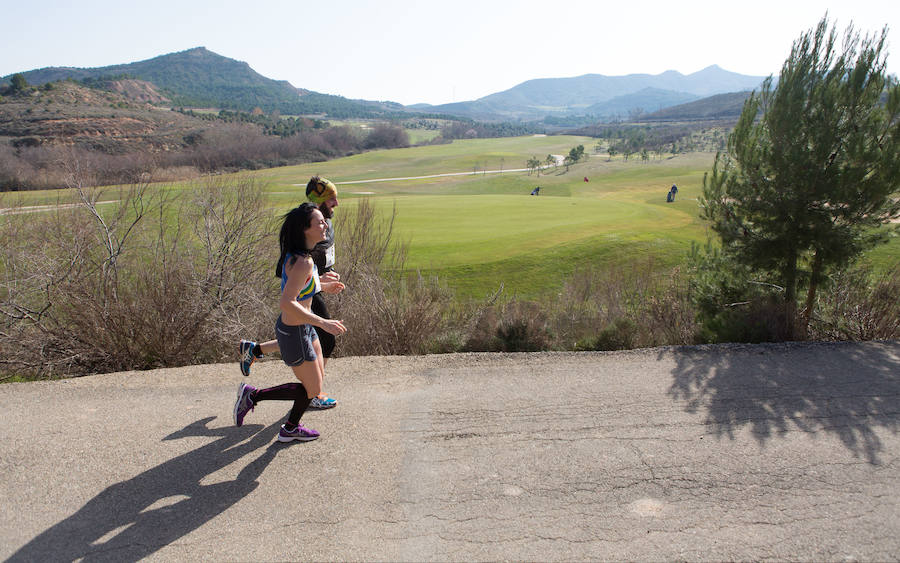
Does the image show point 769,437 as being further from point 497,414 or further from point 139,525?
point 139,525

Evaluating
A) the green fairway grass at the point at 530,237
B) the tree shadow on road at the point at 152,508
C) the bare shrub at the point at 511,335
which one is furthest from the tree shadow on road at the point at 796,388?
the green fairway grass at the point at 530,237

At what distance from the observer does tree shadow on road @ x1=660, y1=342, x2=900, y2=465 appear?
15.6 ft

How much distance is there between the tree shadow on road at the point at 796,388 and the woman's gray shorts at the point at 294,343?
380cm

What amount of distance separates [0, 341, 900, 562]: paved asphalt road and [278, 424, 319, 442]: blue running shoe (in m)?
0.08

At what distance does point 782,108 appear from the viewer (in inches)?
322

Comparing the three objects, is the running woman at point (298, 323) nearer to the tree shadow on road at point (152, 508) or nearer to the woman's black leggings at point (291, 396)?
the woman's black leggings at point (291, 396)

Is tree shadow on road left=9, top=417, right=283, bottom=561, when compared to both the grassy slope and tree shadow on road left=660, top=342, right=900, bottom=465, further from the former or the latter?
the grassy slope

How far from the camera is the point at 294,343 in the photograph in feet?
14.4

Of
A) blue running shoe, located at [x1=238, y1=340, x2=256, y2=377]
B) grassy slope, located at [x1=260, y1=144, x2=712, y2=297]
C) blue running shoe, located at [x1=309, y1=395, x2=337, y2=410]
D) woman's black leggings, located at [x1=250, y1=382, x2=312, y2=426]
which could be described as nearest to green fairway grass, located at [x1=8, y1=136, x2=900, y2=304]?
grassy slope, located at [x1=260, y1=144, x2=712, y2=297]

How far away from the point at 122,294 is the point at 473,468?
6.81 metres

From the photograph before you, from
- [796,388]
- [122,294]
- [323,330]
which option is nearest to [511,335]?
[323,330]

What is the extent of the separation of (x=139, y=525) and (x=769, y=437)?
515cm

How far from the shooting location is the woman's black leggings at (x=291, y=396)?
4551 mm

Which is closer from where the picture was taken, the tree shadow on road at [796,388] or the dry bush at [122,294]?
the tree shadow on road at [796,388]
